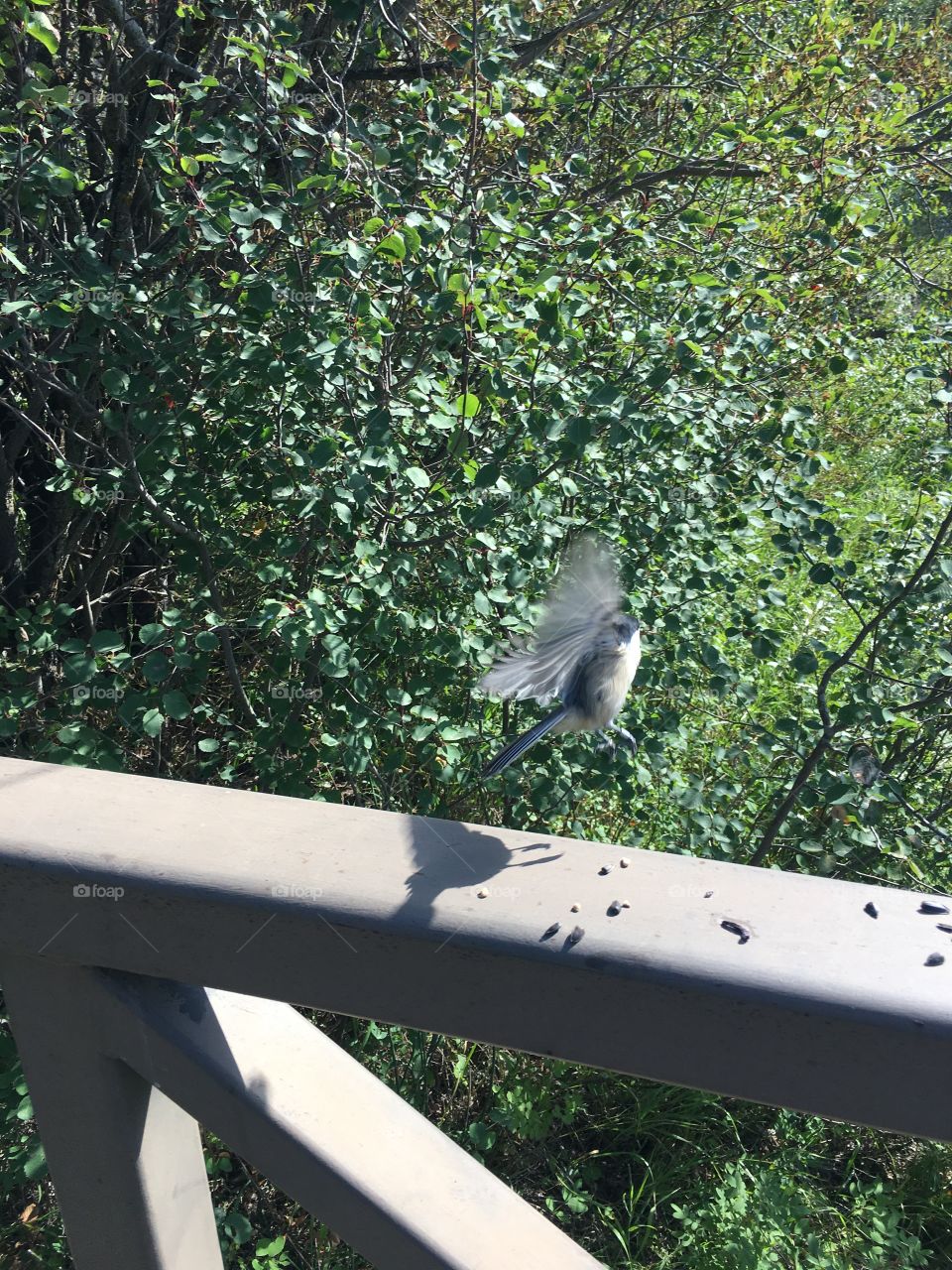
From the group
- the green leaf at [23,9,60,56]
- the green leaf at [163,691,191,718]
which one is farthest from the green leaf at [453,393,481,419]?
the green leaf at [23,9,60,56]

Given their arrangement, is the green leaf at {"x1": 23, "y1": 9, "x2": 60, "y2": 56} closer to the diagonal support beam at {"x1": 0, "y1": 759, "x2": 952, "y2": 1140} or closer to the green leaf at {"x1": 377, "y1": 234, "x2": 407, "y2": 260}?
the green leaf at {"x1": 377, "y1": 234, "x2": 407, "y2": 260}

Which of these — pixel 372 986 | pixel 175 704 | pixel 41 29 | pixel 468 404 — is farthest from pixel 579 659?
pixel 41 29

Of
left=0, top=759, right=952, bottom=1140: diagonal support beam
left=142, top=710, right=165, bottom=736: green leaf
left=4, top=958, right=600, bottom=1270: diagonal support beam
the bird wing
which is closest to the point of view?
left=0, top=759, right=952, bottom=1140: diagonal support beam

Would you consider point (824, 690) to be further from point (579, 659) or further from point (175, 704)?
point (175, 704)

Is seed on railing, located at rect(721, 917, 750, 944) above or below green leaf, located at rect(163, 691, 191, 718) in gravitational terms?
above

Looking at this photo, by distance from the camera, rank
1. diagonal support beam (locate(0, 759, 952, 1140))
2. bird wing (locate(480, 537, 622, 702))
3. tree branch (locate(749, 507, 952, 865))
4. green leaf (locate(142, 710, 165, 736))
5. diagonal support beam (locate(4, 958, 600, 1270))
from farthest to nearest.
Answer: tree branch (locate(749, 507, 952, 865)) < green leaf (locate(142, 710, 165, 736)) < bird wing (locate(480, 537, 622, 702)) < diagonal support beam (locate(4, 958, 600, 1270)) < diagonal support beam (locate(0, 759, 952, 1140))

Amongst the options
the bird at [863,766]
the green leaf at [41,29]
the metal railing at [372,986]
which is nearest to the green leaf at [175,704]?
the metal railing at [372,986]

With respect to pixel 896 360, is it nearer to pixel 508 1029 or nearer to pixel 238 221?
pixel 238 221

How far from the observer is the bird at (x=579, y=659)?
198 cm

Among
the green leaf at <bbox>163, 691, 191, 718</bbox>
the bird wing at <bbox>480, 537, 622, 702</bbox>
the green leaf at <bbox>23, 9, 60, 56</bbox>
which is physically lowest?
the green leaf at <bbox>163, 691, 191, 718</bbox>

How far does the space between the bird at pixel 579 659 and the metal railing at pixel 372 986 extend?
970 millimetres

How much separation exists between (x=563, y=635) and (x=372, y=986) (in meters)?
1.26

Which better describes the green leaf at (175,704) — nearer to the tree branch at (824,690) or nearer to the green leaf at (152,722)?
the green leaf at (152,722)

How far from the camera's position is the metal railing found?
76cm
